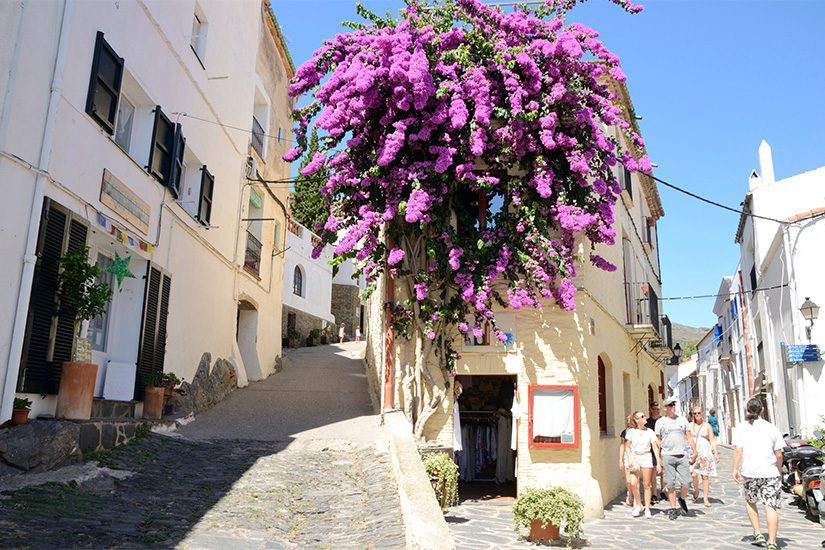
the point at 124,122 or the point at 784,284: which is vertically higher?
the point at 124,122

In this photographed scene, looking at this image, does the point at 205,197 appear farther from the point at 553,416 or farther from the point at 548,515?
the point at 548,515

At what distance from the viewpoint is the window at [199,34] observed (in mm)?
13602

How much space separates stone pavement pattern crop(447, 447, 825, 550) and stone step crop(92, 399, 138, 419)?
4.96 m

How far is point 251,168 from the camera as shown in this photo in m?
17.0

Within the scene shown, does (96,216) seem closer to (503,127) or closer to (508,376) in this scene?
(503,127)

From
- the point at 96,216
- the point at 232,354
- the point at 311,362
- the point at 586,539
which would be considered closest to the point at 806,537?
the point at 586,539

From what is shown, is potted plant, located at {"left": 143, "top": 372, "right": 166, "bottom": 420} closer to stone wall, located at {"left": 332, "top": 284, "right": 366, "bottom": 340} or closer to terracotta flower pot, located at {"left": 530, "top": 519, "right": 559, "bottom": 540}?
terracotta flower pot, located at {"left": 530, "top": 519, "right": 559, "bottom": 540}

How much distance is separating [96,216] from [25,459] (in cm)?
345

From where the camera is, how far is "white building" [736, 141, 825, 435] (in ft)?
52.4

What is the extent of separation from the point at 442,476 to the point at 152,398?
4.69 meters

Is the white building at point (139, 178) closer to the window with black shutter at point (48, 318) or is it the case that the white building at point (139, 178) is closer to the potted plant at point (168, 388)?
the window with black shutter at point (48, 318)

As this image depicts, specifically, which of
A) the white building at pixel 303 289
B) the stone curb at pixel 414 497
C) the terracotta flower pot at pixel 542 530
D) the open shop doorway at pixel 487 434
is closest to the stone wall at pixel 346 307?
the white building at pixel 303 289

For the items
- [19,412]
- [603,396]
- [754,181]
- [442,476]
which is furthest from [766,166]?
[19,412]

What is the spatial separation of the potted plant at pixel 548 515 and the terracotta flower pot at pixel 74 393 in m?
5.50
